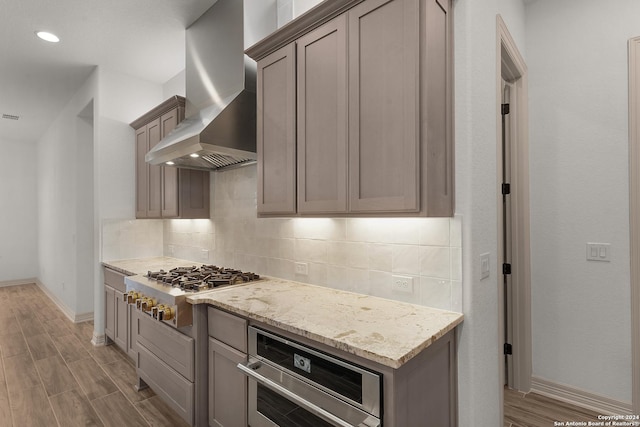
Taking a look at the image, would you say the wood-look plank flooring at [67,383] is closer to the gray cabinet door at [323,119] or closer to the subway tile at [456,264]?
the gray cabinet door at [323,119]

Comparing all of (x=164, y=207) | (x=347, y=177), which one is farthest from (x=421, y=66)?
(x=164, y=207)

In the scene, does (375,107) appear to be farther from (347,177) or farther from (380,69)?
(347,177)

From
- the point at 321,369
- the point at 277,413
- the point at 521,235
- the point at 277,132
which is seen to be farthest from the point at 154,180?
the point at 521,235

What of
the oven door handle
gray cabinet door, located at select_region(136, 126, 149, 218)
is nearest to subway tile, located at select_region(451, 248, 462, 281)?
the oven door handle

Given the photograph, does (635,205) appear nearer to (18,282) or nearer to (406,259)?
(406,259)

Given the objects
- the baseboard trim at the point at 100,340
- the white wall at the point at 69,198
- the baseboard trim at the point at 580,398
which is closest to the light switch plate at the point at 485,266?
the baseboard trim at the point at 580,398

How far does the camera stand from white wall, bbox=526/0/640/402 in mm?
2178

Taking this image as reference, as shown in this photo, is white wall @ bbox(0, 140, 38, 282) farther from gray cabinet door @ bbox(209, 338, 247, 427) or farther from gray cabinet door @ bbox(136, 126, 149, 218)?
gray cabinet door @ bbox(209, 338, 247, 427)

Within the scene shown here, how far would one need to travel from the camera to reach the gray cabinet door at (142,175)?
3.62 meters

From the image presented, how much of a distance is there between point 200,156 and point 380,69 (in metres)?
1.58

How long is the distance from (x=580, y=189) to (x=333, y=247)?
1.78m

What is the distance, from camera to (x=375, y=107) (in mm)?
1551

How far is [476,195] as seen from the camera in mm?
1629

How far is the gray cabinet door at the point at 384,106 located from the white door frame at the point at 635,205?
1721 millimetres
